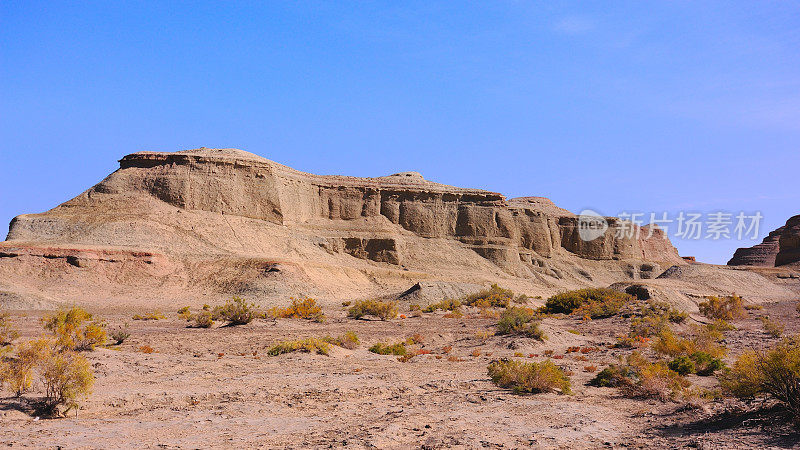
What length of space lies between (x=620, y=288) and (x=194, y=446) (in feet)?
121

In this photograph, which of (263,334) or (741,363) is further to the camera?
(263,334)

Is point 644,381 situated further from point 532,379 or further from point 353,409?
point 353,409

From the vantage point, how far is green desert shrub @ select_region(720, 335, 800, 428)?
842 centimetres

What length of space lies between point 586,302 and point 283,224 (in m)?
36.8

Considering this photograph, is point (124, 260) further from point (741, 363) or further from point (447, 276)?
point (741, 363)

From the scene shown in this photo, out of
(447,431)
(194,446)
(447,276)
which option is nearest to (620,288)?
(447,276)

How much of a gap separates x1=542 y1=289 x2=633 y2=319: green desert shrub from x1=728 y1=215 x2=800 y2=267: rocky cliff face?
8488 cm

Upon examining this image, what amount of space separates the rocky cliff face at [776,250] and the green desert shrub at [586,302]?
84.9 metres

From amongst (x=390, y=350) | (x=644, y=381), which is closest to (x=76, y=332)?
(x=390, y=350)

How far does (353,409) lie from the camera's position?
421 inches

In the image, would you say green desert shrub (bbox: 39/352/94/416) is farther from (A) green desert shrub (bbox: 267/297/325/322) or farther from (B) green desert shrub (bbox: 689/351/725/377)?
(A) green desert shrub (bbox: 267/297/325/322)

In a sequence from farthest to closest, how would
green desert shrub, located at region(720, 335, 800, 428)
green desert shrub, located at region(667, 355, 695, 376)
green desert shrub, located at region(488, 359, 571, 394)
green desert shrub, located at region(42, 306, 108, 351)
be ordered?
green desert shrub, located at region(42, 306, 108, 351), green desert shrub, located at region(667, 355, 695, 376), green desert shrub, located at region(488, 359, 571, 394), green desert shrub, located at region(720, 335, 800, 428)

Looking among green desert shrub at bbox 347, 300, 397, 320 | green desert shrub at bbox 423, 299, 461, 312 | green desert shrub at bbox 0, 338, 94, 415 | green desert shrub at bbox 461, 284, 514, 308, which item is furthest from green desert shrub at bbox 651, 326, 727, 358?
green desert shrub at bbox 461, 284, 514, 308

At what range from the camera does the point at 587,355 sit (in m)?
18.3
